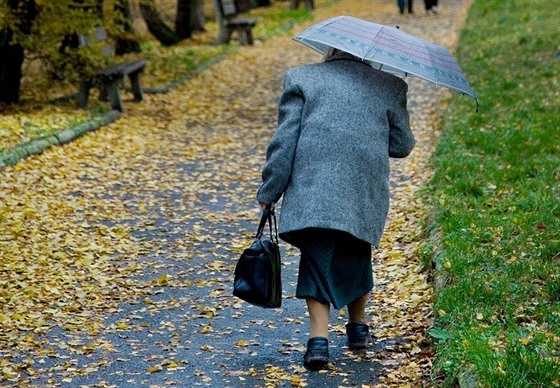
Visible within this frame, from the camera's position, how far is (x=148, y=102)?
44.7ft

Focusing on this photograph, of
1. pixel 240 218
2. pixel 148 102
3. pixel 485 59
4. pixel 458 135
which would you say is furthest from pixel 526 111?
pixel 148 102

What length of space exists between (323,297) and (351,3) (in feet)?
88.3

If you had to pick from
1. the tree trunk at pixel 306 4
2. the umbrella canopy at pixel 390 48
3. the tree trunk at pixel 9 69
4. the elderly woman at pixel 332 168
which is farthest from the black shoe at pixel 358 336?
the tree trunk at pixel 306 4

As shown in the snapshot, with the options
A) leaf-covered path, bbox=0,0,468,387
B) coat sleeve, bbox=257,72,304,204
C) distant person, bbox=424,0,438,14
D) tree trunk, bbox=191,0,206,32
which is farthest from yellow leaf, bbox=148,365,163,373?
distant person, bbox=424,0,438,14

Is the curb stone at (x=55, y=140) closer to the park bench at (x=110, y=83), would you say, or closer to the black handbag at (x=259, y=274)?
the park bench at (x=110, y=83)

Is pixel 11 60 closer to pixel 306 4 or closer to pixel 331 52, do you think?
pixel 331 52

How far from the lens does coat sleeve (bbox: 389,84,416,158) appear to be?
4.86 metres

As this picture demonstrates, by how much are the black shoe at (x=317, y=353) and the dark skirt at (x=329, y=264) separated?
205 mm

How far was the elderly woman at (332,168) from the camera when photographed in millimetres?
4676

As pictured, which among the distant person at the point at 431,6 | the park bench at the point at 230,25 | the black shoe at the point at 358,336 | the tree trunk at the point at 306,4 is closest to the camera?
the black shoe at the point at 358,336

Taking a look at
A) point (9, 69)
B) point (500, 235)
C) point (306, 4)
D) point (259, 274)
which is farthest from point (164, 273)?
point (306, 4)

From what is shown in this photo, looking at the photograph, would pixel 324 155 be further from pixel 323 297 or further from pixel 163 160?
pixel 163 160

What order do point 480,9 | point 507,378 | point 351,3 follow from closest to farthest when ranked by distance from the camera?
point 507,378, point 480,9, point 351,3

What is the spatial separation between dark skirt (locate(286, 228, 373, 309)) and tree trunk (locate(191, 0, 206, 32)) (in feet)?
59.7
